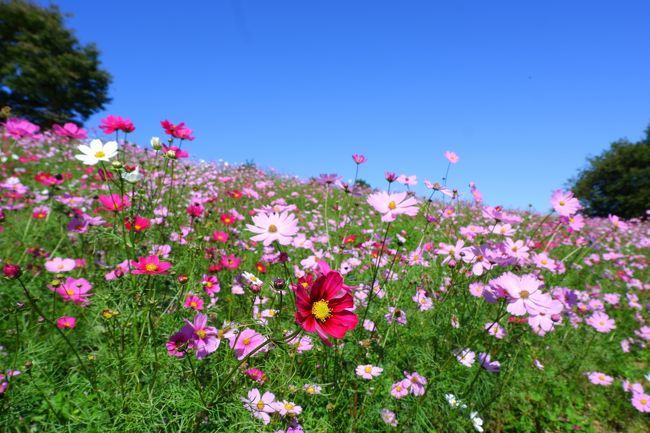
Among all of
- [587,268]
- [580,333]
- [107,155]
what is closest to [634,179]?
[587,268]

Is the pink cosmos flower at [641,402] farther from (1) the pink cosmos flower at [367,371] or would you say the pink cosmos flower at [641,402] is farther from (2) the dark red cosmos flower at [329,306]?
(2) the dark red cosmos flower at [329,306]

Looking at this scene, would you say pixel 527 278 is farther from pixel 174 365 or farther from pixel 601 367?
pixel 601 367

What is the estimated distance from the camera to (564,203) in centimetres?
198

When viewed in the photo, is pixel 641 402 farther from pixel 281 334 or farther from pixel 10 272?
pixel 10 272

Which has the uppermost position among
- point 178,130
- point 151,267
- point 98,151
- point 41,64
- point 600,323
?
point 41,64

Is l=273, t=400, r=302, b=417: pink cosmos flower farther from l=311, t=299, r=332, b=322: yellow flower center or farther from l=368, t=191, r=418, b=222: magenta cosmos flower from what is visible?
l=368, t=191, r=418, b=222: magenta cosmos flower

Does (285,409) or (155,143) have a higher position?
(155,143)

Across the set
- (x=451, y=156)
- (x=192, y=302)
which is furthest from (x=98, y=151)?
(x=451, y=156)

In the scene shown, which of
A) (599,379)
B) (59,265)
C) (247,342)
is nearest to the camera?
(247,342)

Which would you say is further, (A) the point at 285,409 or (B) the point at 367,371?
(B) the point at 367,371

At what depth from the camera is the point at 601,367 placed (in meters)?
3.01

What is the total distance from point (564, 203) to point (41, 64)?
91.8ft

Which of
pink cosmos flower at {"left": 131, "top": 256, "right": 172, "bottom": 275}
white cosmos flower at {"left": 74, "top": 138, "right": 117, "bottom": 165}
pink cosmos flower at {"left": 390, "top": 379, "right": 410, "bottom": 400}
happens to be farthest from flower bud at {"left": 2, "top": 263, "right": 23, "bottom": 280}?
pink cosmos flower at {"left": 390, "top": 379, "right": 410, "bottom": 400}

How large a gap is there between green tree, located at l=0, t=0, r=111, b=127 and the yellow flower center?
964 inches
